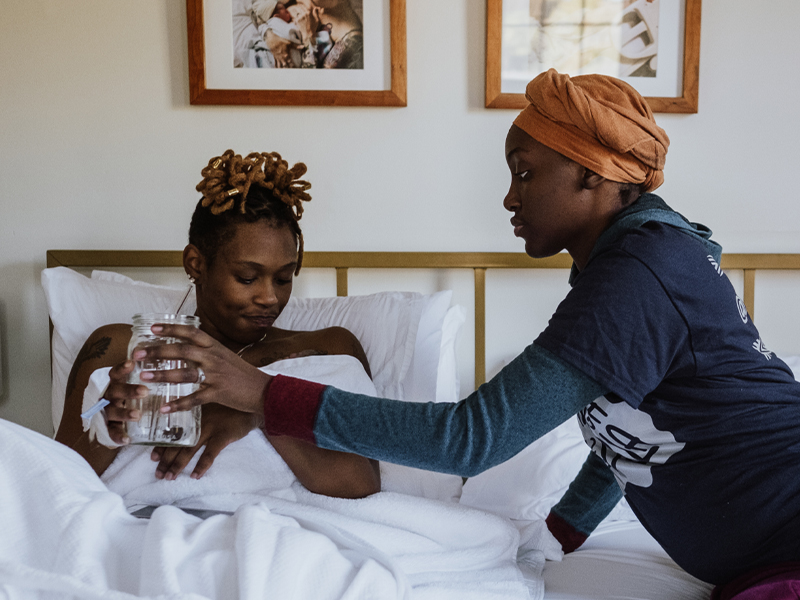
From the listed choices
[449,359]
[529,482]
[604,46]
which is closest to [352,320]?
[449,359]

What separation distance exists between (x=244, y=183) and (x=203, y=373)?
0.56m

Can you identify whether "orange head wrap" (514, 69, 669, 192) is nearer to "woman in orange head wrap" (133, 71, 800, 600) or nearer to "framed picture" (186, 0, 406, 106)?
"woman in orange head wrap" (133, 71, 800, 600)

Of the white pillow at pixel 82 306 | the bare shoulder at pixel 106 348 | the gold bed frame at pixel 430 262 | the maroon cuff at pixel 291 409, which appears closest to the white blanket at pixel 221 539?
the maroon cuff at pixel 291 409

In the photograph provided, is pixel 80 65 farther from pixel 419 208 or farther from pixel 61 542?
pixel 61 542

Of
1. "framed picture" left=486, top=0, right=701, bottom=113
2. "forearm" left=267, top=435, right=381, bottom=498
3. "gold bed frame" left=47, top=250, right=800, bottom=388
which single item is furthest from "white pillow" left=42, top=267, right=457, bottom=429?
"framed picture" left=486, top=0, right=701, bottom=113

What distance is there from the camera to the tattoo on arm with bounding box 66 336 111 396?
1.16 metres

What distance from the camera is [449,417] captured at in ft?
2.55

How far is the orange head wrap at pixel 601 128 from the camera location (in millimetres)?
883

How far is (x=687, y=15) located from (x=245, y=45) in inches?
44.6

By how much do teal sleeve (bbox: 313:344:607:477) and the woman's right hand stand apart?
223mm

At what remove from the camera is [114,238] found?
1706mm

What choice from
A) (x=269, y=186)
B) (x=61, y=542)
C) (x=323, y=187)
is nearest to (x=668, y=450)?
(x=61, y=542)

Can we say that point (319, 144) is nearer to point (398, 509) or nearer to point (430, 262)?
point (430, 262)

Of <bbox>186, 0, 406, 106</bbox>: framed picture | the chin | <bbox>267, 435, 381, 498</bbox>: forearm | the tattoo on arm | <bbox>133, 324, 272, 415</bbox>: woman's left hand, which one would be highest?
<bbox>186, 0, 406, 106</bbox>: framed picture
